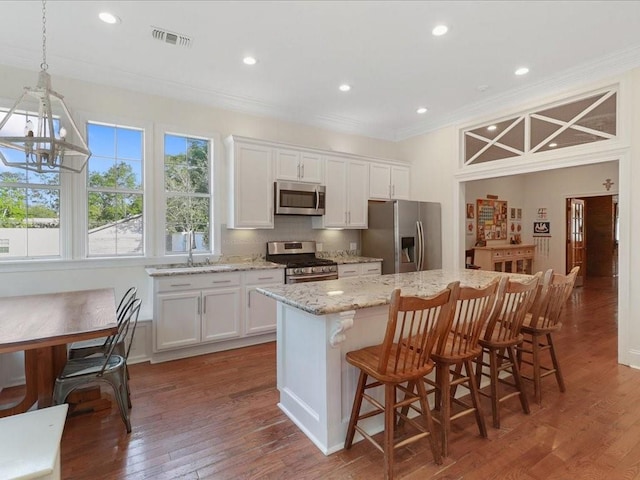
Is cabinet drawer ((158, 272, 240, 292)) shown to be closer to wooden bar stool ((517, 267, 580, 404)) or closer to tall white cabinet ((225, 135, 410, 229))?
tall white cabinet ((225, 135, 410, 229))

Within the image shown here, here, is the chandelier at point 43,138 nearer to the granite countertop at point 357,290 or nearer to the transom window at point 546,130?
the granite countertop at point 357,290

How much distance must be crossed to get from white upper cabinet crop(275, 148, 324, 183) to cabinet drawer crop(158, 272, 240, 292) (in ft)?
4.67

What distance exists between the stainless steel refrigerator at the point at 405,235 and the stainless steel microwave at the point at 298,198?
948mm

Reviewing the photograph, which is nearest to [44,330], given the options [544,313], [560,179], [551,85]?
[544,313]

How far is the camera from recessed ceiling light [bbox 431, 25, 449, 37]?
2.80 m

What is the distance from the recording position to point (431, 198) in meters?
5.29

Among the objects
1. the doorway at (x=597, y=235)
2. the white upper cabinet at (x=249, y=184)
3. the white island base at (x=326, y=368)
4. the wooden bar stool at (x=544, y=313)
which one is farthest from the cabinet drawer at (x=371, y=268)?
the doorway at (x=597, y=235)

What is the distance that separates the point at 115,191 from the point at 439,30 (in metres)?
3.60

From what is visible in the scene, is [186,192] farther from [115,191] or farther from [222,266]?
[222,266]

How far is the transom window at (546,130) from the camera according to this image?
3.50 m

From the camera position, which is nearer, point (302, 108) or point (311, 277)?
Answer: point (311, 277)

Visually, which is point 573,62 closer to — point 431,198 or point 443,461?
point 431,198

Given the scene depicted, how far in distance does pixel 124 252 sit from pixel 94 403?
1.72 metres

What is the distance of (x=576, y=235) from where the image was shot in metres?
7.89
